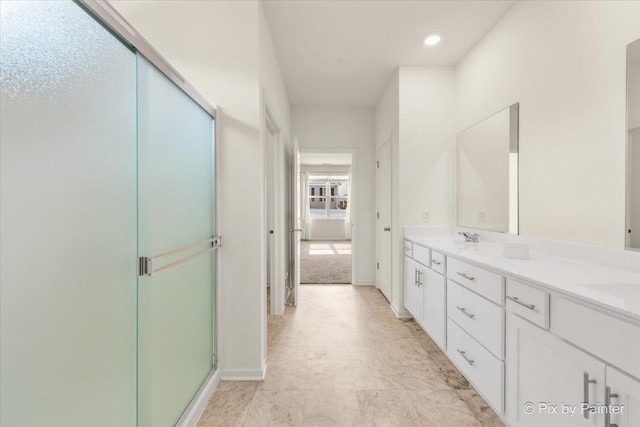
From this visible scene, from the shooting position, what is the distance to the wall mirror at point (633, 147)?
138 centimetres

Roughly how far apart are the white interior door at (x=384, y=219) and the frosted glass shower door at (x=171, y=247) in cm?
226

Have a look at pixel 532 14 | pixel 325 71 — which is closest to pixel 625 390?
pixel 532 14

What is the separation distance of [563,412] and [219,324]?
69.6 inches

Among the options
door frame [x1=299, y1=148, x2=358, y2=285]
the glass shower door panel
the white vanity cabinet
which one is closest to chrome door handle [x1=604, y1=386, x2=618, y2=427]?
the white vanity cabinet

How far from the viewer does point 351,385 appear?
6.23 feet

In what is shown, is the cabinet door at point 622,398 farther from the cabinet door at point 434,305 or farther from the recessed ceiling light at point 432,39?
the recessed ceiling light at point 432,39

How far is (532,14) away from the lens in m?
2.02

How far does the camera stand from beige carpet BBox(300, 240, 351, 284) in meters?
4.61

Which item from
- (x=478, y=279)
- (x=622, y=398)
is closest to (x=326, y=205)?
(x=478, y=279)

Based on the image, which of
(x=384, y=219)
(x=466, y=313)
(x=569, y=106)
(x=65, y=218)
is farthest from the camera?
(x=384, y=219)

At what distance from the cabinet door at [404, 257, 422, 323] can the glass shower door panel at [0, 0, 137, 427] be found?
7.22ft

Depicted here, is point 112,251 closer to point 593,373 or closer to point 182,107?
point 182,107

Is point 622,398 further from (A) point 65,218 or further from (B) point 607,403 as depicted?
(A) point 65,218

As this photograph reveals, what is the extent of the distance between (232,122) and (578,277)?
201 cm
